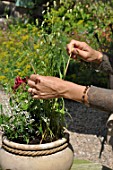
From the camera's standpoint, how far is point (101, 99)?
216cm

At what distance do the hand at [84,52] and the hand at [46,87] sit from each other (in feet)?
1.81

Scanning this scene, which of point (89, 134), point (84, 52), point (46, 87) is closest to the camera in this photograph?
point (46, 87)

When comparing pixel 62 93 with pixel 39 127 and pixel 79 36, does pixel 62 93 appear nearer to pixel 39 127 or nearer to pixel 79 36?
pixel 39 127

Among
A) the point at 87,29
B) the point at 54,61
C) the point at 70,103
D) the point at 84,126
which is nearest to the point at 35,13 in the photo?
the point at 87,29

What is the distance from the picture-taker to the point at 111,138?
2391mm

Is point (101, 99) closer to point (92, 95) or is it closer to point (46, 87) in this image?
point (92, 95)

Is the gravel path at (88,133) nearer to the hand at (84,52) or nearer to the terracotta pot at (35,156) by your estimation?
the hand at (84,52)

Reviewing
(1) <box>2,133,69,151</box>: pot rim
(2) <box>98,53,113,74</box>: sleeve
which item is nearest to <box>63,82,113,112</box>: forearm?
(1) <box>2,133,69,151</box>: pot rim

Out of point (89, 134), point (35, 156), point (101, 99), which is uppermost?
point (101, 99)

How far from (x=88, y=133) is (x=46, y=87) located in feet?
9.89

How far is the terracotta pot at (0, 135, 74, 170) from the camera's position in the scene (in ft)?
7.17

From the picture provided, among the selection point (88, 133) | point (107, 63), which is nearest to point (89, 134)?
point (88, 133)

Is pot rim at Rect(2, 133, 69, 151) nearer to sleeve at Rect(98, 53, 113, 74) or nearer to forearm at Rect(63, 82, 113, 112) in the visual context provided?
forearm at Rect(63, 82, 113, 112)

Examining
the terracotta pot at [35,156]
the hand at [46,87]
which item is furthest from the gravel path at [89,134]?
the hand at [46,87]
